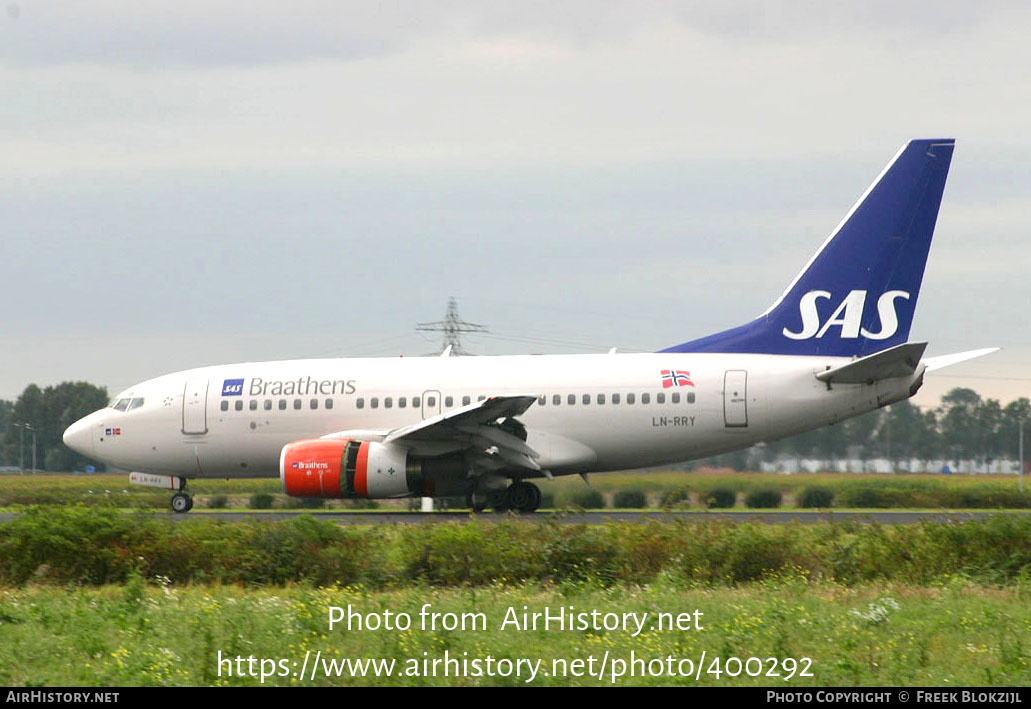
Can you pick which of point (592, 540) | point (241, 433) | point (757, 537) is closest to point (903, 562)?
point (757, 537)

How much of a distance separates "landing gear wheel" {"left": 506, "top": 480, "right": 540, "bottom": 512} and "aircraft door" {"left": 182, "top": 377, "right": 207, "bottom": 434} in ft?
22.7

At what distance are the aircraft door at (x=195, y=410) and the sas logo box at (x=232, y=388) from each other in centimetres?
46

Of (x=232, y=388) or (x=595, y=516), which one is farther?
(x=232, y=388)

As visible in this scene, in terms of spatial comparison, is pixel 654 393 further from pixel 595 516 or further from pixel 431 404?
pixel 431 404

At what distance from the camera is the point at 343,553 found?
1575 centimetres

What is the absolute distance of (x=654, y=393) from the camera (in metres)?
25.2

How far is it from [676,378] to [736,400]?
1.22 m

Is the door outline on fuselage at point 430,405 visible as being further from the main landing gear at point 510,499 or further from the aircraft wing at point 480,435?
the main landing gear at point 510,499

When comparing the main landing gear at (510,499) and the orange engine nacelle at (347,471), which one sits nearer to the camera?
the orange engine nacelle at (347,471)

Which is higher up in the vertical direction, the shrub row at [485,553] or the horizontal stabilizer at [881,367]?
the horizontal stabilizer at [881,367]

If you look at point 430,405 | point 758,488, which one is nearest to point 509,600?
point 430,405

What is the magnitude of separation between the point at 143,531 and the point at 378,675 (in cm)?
750

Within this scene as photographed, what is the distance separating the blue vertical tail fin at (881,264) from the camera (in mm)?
25109

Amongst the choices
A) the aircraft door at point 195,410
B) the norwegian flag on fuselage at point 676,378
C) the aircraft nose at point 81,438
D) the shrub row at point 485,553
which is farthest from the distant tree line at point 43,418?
the shrub row at point 485,553
